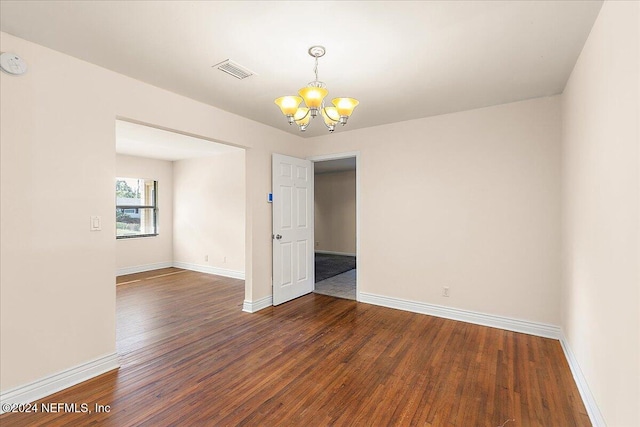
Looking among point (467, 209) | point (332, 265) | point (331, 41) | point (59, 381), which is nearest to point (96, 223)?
point (59, 381)

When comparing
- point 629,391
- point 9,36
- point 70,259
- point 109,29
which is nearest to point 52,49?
point 9,36

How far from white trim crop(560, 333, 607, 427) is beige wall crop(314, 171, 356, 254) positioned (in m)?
6.33

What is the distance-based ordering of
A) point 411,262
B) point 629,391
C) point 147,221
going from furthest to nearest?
point 147,221, point 411,262, point 629,391

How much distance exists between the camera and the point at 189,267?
6.80 meters

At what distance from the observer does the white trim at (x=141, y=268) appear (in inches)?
241

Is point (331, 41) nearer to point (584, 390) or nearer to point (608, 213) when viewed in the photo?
point (608, 213)

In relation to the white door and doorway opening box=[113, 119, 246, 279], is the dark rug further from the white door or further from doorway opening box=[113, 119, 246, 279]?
doorway opening box=[113, 119, 246, 279]

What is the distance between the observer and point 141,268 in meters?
6.48

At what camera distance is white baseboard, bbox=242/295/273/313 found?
3992 millimetres

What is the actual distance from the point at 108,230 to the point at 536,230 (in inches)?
170

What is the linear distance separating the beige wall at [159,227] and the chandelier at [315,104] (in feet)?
18.0

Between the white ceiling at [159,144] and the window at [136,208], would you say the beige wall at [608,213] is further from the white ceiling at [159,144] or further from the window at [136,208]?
the window at [136,208]

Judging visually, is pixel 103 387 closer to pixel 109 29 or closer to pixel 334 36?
pixel 109 29

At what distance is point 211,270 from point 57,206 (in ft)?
14.2
